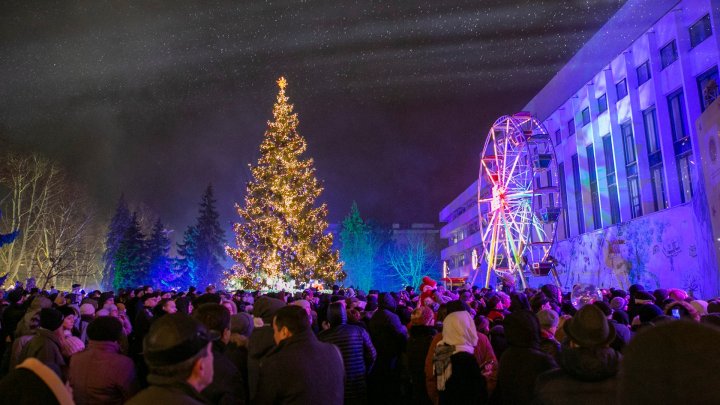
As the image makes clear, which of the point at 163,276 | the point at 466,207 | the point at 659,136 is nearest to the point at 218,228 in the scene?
the point at 163,276

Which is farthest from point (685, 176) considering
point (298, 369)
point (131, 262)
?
point (131, 262)

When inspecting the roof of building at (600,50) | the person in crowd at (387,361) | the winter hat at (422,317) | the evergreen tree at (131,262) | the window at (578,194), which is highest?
the roof of building at (600,50)

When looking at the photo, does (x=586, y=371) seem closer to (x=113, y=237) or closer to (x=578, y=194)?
(x=578, y=194)

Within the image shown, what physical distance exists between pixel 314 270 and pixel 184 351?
3239 centimetres

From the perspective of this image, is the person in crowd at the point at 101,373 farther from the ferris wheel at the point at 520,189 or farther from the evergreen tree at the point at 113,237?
the evergreen tree at the point at 113,237

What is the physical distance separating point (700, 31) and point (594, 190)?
44.9ft

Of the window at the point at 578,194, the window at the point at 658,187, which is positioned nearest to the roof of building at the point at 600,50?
the window at the point at 578,194

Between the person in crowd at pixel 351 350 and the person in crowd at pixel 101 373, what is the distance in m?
2.38

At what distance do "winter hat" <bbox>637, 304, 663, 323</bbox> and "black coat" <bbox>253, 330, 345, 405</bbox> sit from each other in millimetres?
4300

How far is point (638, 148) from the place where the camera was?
96.5 feet

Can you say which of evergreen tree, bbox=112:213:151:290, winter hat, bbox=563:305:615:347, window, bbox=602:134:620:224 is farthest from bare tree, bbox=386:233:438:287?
winter hat, bbox=563:305:615:347

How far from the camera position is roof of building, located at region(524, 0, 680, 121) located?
92.7ft

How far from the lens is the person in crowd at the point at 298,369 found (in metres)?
4.27

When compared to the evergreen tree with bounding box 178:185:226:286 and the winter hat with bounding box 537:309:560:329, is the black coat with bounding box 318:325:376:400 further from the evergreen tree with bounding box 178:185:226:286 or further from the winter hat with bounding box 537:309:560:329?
the evergreen tree with bounding box 178:185:226:286
